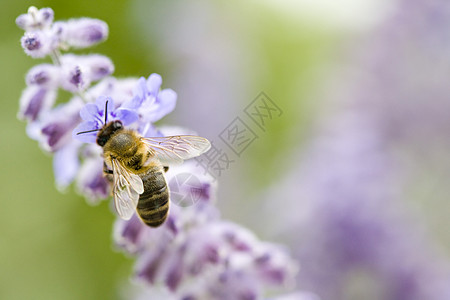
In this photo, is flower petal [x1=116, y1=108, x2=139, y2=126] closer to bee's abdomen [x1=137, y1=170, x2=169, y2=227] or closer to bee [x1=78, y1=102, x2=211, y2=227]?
bee [x1=78, y1=102, x2=211, y2=227]

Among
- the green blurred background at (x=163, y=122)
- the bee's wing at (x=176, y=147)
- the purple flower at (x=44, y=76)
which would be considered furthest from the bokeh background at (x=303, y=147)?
the purple flower at (x=44, y=76)

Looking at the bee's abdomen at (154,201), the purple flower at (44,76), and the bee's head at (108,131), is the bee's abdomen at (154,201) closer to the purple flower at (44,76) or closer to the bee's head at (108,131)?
the bee's head at (108,131)

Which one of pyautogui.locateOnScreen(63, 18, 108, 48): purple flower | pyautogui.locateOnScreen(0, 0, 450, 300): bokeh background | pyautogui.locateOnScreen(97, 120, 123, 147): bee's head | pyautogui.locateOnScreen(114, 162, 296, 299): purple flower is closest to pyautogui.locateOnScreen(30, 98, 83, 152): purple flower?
pyautogui.locateOnScreen(97, 120, 123, 147): bee's head

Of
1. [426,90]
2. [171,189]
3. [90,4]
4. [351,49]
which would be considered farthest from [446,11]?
[171,189]

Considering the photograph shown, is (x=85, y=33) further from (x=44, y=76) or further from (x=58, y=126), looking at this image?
(x=58, y=126)

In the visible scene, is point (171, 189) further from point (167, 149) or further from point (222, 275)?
point (222, 275)

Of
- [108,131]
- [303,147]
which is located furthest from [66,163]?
[303,147]
